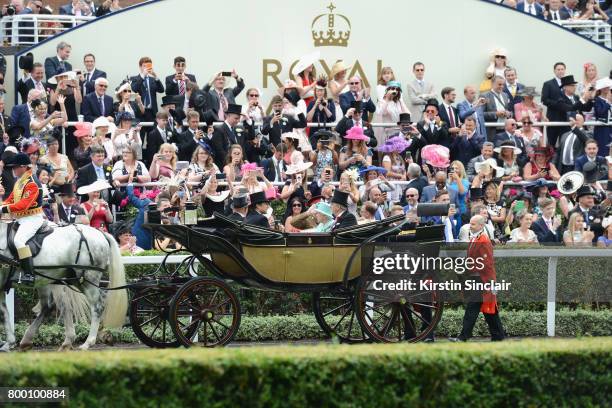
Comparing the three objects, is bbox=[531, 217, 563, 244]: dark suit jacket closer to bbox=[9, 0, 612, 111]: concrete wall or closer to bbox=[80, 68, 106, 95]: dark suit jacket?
bbox=[9, 0, 612, 111]: concrete wall

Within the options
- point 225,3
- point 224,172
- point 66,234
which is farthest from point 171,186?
point 225,3

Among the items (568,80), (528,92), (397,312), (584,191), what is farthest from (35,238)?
(568,80)

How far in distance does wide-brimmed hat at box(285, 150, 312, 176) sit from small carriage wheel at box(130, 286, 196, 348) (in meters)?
6.14

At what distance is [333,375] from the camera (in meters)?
10.4

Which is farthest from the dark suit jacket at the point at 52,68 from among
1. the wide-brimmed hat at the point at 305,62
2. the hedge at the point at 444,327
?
the hedge at the point at 444,327

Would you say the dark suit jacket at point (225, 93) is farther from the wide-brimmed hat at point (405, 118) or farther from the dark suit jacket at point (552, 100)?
the dark suit jacket at point (552, 100)

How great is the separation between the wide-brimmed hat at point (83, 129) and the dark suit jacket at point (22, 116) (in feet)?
2.34

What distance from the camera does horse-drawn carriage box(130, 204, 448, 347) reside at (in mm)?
13461

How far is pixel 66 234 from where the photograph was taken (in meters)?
14.6

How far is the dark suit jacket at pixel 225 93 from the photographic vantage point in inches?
858

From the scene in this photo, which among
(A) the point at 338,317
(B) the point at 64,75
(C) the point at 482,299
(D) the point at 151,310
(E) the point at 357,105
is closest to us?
(D) the point at 151,310

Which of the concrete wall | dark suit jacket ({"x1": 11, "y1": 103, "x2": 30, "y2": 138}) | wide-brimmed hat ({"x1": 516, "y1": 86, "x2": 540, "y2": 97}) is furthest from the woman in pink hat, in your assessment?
dark suit jacket ({"x1": 11, "y1": 103, "x2": 30, "y2": 138})

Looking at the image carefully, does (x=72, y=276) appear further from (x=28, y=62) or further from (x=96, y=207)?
(x=28, y=62)

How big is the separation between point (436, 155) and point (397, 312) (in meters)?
7.23
